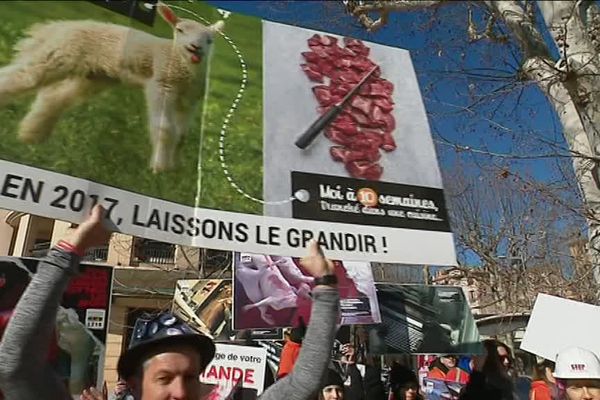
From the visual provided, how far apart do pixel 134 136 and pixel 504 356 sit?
4.02 meters

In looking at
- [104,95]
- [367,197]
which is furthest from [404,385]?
[104,95]

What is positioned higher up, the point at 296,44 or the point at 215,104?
the point at 296,44

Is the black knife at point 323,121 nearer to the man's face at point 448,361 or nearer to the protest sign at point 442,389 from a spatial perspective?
the protest sign at point 442,389

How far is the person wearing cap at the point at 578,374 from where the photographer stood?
9.78 feet

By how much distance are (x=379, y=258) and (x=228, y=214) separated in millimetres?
608

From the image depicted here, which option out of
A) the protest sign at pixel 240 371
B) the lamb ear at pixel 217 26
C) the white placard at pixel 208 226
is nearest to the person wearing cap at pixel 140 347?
the white placard at pixel 208 226

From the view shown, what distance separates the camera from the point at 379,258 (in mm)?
2338

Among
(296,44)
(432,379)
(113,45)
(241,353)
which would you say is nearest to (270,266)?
(241,353)

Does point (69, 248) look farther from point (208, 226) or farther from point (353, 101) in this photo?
A: point (353, 101)

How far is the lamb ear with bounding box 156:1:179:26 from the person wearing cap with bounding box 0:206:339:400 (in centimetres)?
90

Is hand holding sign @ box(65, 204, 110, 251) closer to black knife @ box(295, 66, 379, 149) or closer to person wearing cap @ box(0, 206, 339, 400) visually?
person wearing cap @ box(0, 206, 339, 400)

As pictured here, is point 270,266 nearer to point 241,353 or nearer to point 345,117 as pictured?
point 241,353

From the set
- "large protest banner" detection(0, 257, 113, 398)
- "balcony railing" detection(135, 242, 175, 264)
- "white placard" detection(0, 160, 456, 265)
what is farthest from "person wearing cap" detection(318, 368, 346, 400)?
"balcony railing" detection(135, 242, 175, 264)

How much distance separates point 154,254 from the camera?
21.3 m
